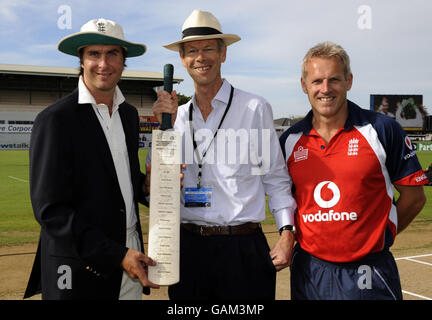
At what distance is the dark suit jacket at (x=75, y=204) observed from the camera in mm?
2432

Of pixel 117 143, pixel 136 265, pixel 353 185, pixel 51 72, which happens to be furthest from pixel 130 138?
pixel 51 72

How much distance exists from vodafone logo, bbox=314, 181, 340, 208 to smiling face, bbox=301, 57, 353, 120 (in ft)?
1.63

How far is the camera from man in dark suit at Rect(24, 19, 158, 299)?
2436 mm

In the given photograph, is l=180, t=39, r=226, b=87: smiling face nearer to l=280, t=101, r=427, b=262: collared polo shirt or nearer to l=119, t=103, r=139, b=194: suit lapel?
l=119, t=103, r=139, b=194: suit lapel

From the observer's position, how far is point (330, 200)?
2840 millimetres

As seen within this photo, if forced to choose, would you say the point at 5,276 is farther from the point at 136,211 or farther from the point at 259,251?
the point at 259,251

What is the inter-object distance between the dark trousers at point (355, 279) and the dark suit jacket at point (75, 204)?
133 centimetres

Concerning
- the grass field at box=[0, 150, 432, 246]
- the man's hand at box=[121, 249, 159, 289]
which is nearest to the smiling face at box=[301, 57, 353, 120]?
the man's hand at box=[121, 249, 159, 289]

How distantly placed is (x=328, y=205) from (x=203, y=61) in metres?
1.37

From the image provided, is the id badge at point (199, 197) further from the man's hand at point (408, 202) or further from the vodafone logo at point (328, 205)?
the man's hand at point (408, 202)

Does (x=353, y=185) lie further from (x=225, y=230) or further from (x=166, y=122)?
(x=166, y=122)

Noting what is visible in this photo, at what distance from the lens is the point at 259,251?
117 inches
